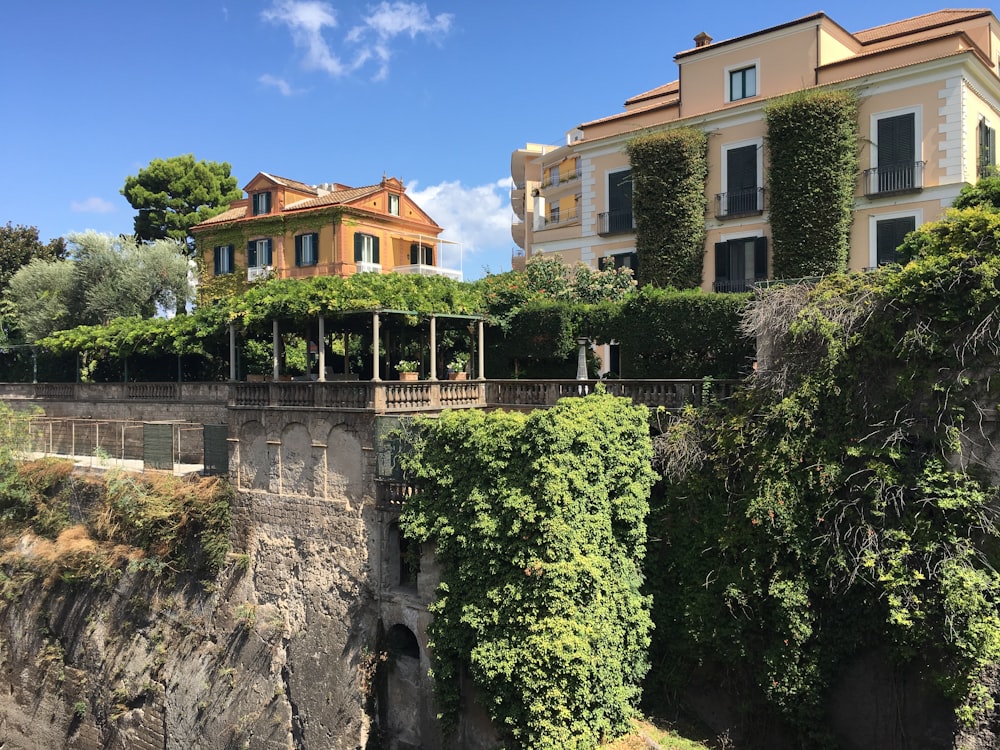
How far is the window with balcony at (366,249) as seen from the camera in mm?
35906

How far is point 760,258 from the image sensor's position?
78.5ft

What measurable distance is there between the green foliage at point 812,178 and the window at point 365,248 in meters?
20.6

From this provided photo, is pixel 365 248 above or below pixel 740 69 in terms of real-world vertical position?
below

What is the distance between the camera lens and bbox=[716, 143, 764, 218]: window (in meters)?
23.9

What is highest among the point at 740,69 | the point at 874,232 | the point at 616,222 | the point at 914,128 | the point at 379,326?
the point at 740,69

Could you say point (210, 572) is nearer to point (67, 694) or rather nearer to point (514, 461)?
point (67, 694)

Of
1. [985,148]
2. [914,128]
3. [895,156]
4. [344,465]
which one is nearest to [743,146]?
[895,156]

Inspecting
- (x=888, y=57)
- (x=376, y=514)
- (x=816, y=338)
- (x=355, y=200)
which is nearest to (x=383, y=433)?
(x=376, y=514)

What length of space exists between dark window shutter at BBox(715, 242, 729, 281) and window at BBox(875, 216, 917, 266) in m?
4.67

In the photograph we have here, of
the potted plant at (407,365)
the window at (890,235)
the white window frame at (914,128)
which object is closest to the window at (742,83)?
the white window frame at (914,128)

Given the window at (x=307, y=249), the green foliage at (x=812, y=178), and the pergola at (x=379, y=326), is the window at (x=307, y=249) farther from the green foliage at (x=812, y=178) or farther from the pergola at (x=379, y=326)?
the green foliage at (x=812, y=178)

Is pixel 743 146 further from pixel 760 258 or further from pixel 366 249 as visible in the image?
pixel 366 249

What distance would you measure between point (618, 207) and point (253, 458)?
16.3 meters

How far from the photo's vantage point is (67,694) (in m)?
20.8
